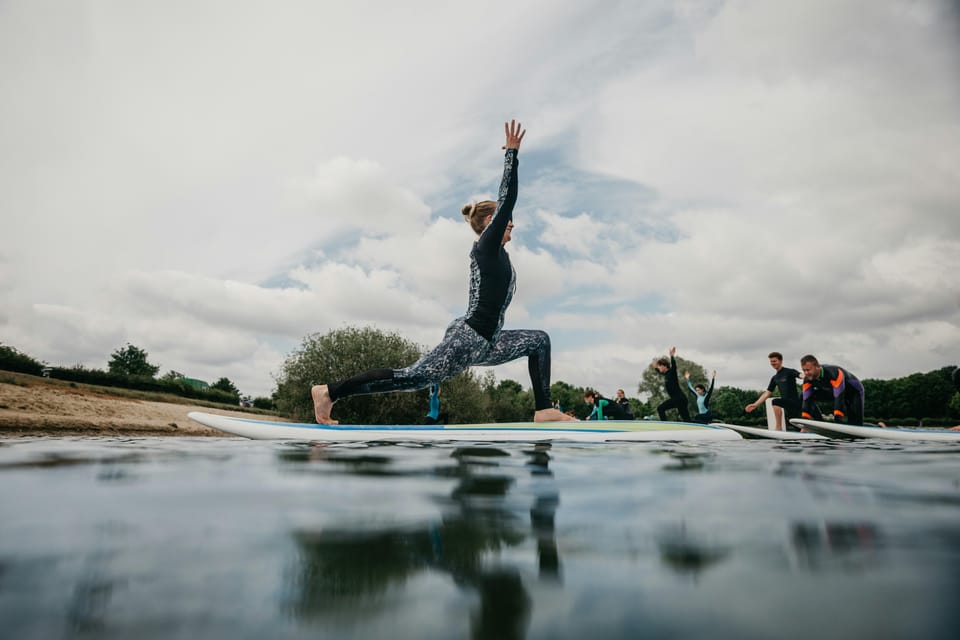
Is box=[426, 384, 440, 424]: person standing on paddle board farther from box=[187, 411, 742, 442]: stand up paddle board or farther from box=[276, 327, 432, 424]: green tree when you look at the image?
box=[276, 327, 432, 424]: green tree

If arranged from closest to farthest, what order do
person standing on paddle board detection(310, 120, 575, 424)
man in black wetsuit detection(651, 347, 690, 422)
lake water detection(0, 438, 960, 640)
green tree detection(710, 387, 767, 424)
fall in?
lake water detection(0, 438, 960, 640), person standing on paddle board detection(310, 120, 575, 424), man in black wetsuit detection(651, 347, 690, 422), green tree detection(710, 387, 767, 424)

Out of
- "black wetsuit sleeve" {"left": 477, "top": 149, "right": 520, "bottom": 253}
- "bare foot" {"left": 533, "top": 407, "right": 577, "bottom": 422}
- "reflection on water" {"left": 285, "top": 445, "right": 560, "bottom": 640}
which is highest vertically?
"black wetsuit sleeve" {"left": 477, "top": 149, "right": 520, "bottom": 253}

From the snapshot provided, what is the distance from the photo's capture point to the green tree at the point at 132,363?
85.1 metres

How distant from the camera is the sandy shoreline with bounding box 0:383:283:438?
15.1 metres

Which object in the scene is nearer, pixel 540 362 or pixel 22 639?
pixel 22 639

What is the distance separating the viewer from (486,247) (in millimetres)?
5805

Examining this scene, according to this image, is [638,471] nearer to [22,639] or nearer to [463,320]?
[22,639]

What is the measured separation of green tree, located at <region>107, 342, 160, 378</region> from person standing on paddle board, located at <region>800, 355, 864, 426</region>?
9443 centimetres

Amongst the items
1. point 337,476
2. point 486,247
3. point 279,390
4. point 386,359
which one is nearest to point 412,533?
point 337,476

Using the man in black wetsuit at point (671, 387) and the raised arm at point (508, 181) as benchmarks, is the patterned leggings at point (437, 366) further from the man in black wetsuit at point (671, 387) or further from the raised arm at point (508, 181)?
the man in black wetsuit at point (671, 387)

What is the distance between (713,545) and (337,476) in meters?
1.72

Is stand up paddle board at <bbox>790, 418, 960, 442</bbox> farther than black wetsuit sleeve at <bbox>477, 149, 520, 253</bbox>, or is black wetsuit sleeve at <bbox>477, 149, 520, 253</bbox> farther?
stand up paddle board at <bbox>790, 418, 960, 442</bbox>

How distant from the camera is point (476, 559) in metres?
1.16

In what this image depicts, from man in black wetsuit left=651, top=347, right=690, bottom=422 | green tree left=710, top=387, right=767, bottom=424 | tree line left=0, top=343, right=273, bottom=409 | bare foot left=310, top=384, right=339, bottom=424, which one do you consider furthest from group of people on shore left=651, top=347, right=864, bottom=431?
green tree left=710, top=387, right=767, bottom=424
